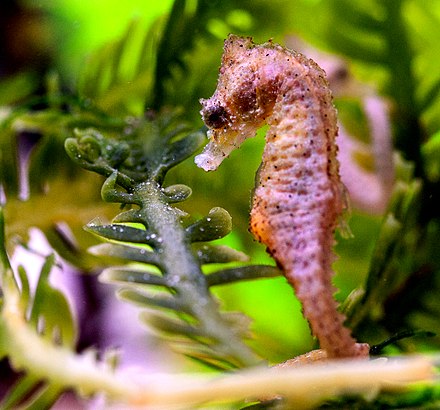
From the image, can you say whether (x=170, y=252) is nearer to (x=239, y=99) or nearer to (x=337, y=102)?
(x=239, y=99)

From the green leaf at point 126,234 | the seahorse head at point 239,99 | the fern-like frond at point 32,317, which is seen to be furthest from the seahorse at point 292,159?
the fern-like frond at point 32,317

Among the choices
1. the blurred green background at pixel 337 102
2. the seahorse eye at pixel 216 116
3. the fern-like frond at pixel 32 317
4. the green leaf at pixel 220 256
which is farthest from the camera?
the blurred green background at pixel 337 102

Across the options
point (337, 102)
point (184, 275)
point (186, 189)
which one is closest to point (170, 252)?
point (184, 275)

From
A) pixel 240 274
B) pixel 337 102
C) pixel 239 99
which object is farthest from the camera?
pixel 337 102

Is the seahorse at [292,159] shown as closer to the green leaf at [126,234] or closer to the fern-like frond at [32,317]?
the green leaf at [126,234]

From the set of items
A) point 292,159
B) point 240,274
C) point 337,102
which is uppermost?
point 337,102

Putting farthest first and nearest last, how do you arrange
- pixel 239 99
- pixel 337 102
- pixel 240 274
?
pixel 337 102
pixel 239 99
pixel 240 274

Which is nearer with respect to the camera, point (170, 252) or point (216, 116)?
point (170, 252)
